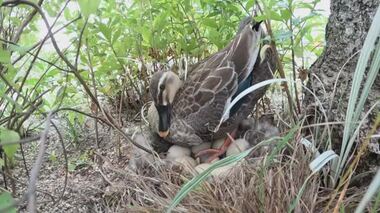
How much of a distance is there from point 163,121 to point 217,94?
205mm

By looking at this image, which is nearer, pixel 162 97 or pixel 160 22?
pixel 162 97

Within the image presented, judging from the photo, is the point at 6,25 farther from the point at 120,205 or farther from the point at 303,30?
the point at 303,30

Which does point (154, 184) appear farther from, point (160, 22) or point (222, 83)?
point (160, 22)

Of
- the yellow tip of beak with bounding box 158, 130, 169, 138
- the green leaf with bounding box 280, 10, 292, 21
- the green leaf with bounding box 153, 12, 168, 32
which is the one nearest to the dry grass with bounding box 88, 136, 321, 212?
the yellow tip of beak with bounding box 158, 130, 169, 138

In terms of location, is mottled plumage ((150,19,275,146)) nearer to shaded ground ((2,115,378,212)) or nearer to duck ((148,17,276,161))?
duck ((148,17,276,161))

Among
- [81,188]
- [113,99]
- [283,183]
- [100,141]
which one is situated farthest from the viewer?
[113,99]

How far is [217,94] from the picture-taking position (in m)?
1.77

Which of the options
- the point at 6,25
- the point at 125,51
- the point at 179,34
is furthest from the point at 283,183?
the point at 6,25

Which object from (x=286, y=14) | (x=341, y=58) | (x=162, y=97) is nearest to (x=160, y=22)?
(x=162, y=97)

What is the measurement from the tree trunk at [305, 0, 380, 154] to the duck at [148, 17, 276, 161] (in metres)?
0.23

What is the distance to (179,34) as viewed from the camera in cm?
218

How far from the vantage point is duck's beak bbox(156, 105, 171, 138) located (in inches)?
70.0

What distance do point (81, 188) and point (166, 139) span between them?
33 centimetres

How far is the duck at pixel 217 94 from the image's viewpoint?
177cm
